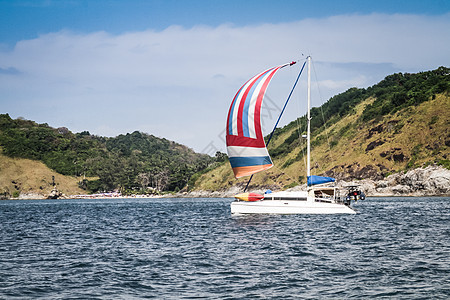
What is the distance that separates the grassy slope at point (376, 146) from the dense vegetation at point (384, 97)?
143 inches

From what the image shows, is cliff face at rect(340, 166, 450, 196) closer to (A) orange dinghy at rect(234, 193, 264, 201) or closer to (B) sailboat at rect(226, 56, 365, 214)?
(B) sailboat at rect(226, 56, 365, 214)

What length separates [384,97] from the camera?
144000 mm

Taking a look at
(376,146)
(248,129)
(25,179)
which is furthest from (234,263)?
(25,179)

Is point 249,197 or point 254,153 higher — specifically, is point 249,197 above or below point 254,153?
below

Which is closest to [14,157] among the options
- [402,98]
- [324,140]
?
[324,140]

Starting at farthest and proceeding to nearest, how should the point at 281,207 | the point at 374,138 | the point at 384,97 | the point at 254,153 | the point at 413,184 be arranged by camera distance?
the point at 384,97, the point at 374,138, the point at 413,184, the point at 254,153, the point at 281,207

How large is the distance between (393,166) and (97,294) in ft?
339

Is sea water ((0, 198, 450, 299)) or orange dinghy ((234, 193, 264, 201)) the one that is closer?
sea water ((0, 198, 450, 299))

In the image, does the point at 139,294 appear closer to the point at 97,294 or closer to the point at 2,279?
the point at 97,294

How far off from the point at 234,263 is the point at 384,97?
440 feet

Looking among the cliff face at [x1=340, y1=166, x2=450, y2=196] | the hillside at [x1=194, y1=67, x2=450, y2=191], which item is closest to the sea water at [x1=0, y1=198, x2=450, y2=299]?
the cliff face at [x1=340, y1=166, x2=450, y2=196]

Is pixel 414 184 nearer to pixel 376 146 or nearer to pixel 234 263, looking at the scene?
pixel 376 146

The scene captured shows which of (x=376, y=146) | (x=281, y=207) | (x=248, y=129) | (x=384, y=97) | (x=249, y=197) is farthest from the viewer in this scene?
(x=384, y=97)

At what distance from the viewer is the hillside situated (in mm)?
109750
